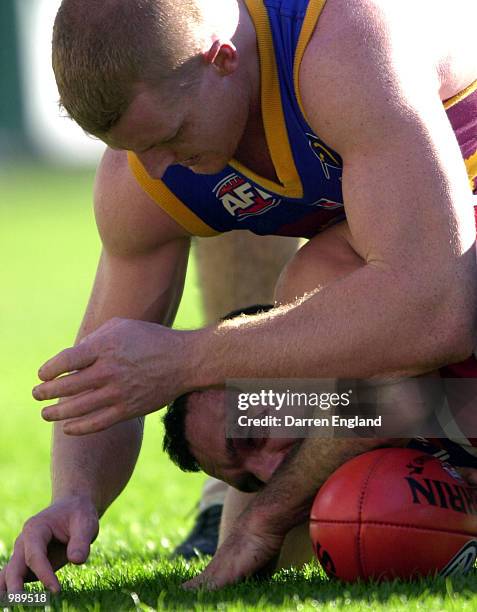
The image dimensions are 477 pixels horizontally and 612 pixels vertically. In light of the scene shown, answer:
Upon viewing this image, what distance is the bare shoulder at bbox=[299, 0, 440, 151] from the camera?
11.2 ft

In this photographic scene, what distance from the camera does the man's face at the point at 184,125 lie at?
11.6 feet

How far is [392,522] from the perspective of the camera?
3.38 m

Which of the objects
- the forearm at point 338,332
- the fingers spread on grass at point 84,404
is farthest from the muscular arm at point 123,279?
the forearm at point 338,332

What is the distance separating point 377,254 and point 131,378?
69cm

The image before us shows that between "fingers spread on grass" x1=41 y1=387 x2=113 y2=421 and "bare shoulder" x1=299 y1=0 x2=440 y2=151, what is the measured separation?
88 centimetres

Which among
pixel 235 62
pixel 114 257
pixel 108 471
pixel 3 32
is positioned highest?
pixel 3 32

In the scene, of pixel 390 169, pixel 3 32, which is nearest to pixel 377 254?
pixel 390 169

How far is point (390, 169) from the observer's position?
3.39 meters

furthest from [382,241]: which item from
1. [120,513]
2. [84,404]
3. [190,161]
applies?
[120,513]

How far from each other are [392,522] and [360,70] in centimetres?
114

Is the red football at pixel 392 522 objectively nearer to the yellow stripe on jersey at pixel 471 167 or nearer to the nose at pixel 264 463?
the nose at pixel 264 463

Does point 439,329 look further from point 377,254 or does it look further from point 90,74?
point 90,74

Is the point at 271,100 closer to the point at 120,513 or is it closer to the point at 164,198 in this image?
the point at 164,198

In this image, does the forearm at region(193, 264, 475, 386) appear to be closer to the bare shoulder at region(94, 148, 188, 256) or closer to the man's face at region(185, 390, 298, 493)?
the man's face at region(185, 390, 298, 493)
